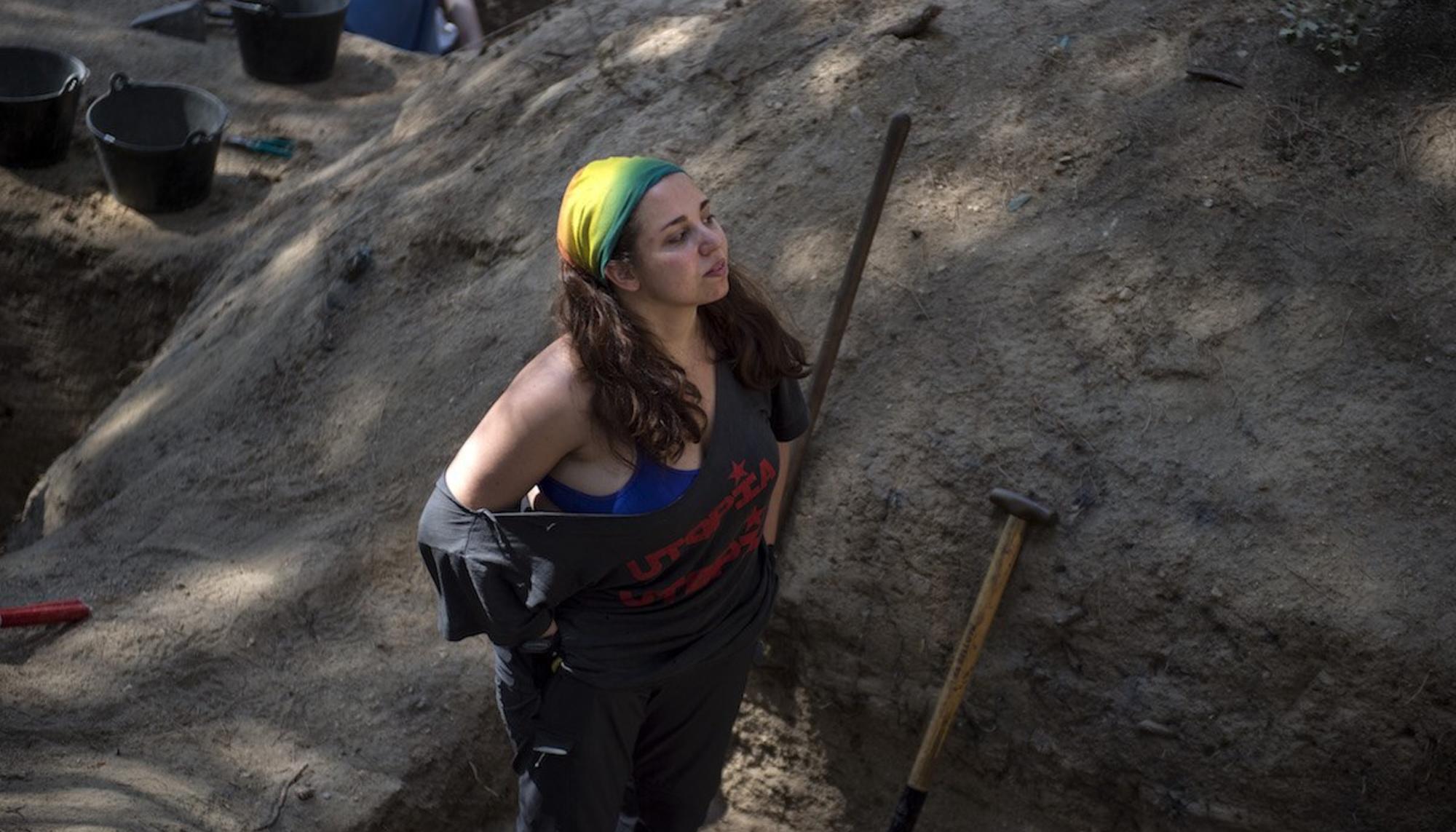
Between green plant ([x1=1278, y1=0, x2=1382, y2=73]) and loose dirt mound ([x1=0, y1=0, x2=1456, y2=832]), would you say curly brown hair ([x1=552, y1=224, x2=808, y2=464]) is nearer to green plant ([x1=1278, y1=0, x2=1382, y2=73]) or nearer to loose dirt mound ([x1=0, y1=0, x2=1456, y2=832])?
loose dirt mound ([x1=0, y1=0, x2=1456, y2=832])

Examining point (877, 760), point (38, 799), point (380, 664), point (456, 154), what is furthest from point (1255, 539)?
point (456, 154)

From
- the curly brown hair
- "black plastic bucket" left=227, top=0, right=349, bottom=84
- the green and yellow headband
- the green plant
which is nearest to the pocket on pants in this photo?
the curly brown hair

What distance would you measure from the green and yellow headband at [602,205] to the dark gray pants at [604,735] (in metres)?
0.78

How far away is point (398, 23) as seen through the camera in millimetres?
8500

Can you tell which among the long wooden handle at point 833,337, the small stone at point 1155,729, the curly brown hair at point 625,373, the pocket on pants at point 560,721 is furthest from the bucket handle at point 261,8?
the small stone at point 1155,729

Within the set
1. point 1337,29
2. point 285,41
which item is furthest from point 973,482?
point 285,41

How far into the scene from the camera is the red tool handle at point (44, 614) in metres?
4.21

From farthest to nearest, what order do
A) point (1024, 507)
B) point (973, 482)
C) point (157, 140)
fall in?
point (157, 140) → point (973, 482) → point (1024, 507)

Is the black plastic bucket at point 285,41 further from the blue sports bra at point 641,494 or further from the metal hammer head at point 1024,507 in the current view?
the blue sports bra at point 641,494

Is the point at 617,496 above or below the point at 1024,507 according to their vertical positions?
above

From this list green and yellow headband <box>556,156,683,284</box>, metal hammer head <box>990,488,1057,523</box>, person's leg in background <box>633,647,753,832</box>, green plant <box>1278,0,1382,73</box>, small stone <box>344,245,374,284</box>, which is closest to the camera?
green and yellow headband <box>556,156,683,284</box>

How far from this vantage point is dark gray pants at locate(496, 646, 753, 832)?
2.77 m

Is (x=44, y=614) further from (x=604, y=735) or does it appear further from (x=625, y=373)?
(x=625, y=373)

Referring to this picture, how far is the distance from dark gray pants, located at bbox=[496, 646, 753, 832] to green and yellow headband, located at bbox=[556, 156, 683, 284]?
0.78 metres
